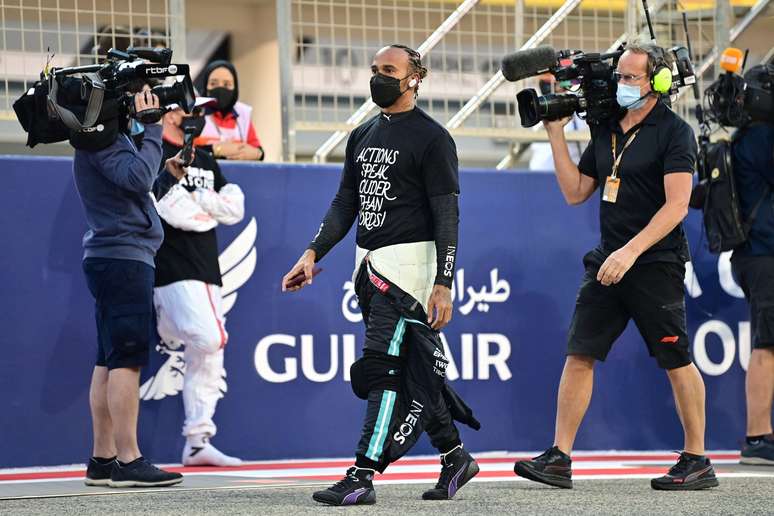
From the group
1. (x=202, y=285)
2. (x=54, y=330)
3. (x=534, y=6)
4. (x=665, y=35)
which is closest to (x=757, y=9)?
(x=665, y=35)

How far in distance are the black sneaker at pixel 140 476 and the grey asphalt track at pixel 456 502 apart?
0.26 meters

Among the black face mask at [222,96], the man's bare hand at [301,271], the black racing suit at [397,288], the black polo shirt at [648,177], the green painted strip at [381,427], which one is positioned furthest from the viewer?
the black face mask at [222,96]

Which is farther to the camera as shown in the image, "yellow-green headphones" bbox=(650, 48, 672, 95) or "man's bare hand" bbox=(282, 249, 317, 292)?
"yellow-green headphones" bbox=(650, 48, 672, 95)

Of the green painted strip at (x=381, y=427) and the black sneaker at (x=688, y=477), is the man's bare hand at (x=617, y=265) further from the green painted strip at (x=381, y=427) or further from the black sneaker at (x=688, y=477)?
the green painted strip at (x=381, y=427)

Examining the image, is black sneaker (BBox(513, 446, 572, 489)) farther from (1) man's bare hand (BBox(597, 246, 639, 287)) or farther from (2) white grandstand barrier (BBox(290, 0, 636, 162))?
(2) white grandstand barrier (BBox(290, 0, 636, 162))

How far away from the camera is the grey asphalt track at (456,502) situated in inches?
226

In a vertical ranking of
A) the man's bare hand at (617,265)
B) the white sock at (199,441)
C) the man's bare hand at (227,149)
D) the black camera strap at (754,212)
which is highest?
the man's bare hand at (227,149)

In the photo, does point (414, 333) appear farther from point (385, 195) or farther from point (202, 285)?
point (202, 285)

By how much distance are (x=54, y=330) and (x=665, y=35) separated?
4274mm

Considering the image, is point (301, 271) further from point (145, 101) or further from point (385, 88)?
point (145, 101)

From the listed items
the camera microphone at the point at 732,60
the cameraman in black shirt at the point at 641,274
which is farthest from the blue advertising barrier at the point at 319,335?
the cameraman in black shirt at the point at 641,274

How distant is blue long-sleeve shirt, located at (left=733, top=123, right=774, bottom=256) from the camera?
816cm

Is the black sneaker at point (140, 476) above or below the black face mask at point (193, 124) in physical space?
below

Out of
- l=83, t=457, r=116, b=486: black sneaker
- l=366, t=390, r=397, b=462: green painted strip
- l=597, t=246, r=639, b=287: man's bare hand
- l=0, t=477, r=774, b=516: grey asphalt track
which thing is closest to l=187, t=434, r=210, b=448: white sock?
l=83, t=457, r=116, b=486: black sneaker
